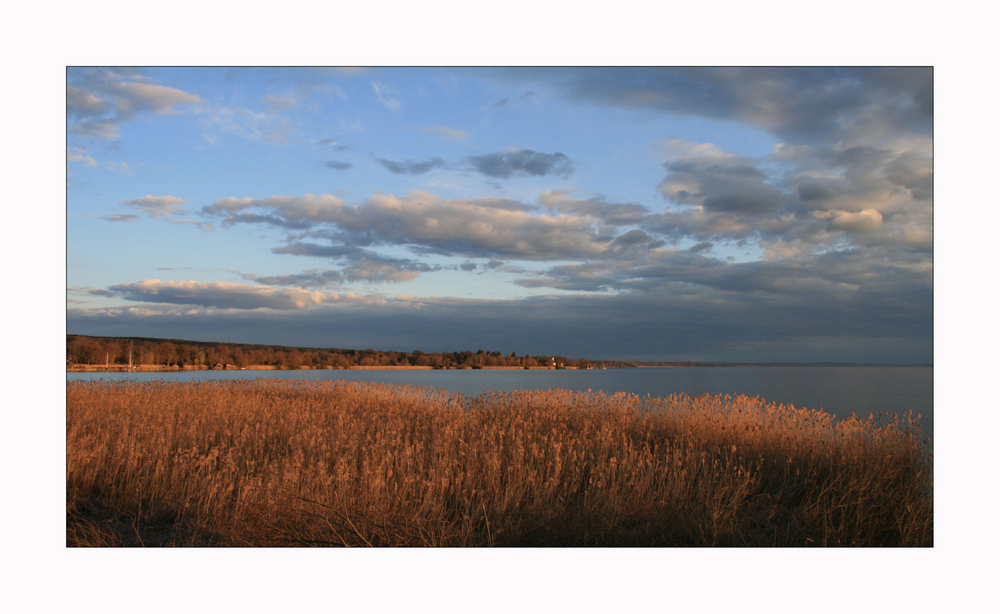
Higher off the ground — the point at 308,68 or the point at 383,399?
the point at 308,68

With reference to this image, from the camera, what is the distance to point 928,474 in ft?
17.4

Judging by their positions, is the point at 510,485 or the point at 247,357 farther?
the point at 247,357

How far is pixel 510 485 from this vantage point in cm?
539

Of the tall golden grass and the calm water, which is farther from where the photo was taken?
the calm water

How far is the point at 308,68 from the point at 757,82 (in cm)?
473

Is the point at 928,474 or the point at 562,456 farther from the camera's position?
the point at 562,456

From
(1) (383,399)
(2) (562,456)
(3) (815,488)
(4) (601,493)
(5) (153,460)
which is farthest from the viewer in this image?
(1) (383,399)

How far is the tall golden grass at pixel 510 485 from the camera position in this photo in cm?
460

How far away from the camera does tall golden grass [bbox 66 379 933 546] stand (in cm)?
460

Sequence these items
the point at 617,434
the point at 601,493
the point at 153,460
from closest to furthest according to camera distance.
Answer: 1. the point at 601,493
2. the point at 153,460
3. the point at 617,434

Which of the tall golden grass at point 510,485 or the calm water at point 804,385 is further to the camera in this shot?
the calm water at point 804,385
